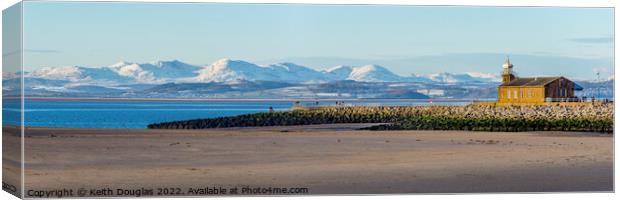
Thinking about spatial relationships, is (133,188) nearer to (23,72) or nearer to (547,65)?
(23,72)

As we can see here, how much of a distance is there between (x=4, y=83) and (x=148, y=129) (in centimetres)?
264

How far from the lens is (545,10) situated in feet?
78.7

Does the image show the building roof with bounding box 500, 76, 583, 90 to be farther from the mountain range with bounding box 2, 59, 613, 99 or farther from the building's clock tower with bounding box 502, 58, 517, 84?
the mountain range with bounding box 2, 59, 613, 99

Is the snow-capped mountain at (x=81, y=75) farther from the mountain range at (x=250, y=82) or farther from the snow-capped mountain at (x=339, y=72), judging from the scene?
the snow-capped mountain at (x=339, y=72)

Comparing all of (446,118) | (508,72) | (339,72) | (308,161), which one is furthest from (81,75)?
(508,72)

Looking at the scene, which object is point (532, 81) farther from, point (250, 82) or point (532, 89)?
point (250, 82)

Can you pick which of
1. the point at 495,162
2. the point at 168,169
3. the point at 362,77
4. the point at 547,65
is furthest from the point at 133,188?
the point at 547,65

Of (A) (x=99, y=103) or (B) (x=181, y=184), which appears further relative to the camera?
(A) (x=99, y=103)

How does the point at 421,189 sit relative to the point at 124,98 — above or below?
below

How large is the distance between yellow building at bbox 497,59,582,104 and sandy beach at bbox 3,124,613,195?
3.02 ft

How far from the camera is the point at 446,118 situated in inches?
1011

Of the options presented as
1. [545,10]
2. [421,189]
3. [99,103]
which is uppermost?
[545,10]

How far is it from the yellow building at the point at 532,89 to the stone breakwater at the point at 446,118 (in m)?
0.21

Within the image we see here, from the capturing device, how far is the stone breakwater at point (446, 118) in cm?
2425
